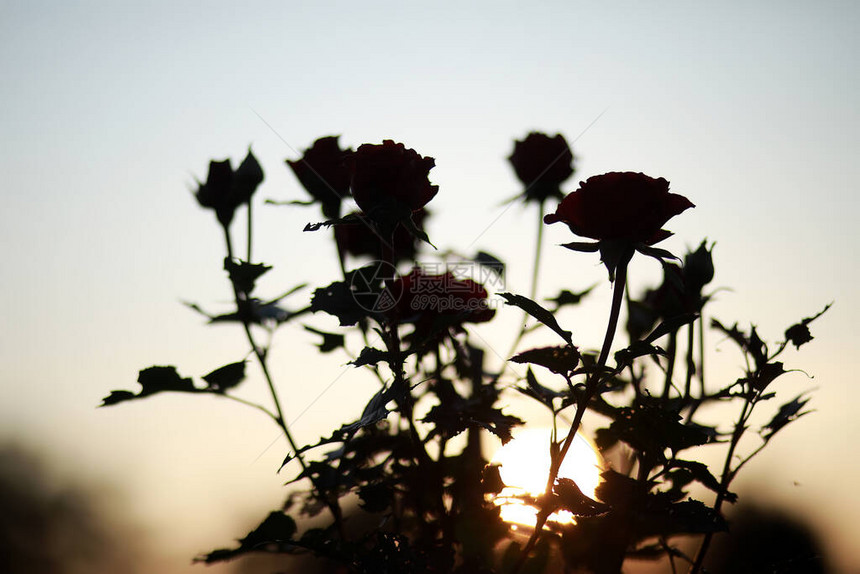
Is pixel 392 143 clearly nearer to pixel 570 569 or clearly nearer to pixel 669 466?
pixel 669 466

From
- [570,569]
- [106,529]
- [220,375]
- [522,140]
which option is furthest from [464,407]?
[106,529]

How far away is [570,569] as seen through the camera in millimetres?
846

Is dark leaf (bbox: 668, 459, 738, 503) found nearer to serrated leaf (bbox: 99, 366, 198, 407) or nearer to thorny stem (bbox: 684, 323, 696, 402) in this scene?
thorny stem (bbox: 684, 323, 696, 402)

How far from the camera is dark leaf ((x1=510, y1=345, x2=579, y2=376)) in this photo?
25.4 inches

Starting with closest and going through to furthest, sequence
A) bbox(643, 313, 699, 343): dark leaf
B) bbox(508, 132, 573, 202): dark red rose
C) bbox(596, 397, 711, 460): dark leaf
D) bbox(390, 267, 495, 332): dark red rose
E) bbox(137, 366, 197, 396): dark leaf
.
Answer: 1. bbox(643, 313, 699, 343): dark leaf
2. bbox(596, 397, 711, 460): dark leaf
3. bbox(390, 267, 495, 332): dark red rose
4. bbox(137, 366, 197, 396): dark leaf
5. bbox(508, 132, 573, 202): dark red rose

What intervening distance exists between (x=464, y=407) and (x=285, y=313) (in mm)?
356

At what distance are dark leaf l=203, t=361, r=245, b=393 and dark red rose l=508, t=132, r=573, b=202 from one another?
565mm

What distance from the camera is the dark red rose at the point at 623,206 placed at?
597mm

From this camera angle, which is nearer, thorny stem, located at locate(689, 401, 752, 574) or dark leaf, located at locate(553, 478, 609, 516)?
dark leaf, located at locate(553, 478, 609, 516)

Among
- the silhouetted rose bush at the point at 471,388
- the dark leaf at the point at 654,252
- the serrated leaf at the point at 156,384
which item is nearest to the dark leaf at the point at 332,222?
the silhouetted rose bush at the point at 471,388

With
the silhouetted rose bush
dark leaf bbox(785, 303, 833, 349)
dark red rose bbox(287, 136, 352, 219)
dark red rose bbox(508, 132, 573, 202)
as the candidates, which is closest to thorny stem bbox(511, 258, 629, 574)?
the silhouetted rose bush

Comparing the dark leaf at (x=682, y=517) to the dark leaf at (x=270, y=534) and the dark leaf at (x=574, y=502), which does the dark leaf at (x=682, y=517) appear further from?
the dark leaf at (x=270, y=534)

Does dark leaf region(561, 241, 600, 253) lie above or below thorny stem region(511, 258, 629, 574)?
above

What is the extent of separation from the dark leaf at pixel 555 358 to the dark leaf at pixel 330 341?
379 millimetres
